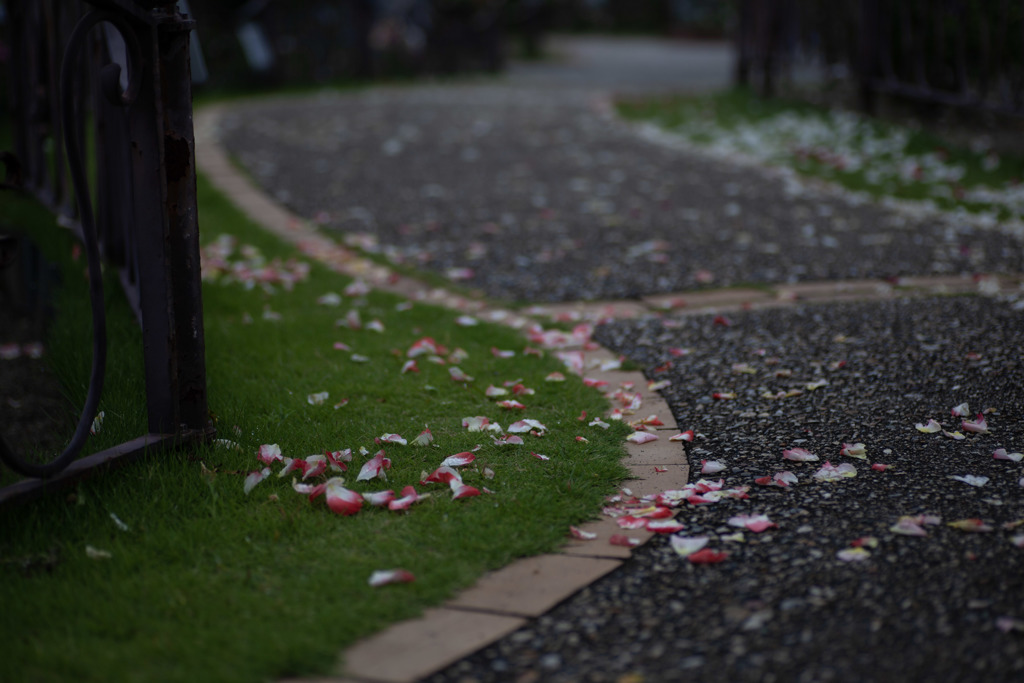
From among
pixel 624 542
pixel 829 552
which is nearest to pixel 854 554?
pixel 829 552

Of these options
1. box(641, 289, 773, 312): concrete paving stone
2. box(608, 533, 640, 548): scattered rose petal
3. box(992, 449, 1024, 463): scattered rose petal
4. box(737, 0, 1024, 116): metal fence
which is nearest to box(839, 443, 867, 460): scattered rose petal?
box(992, 449, 1024, 463): scattered rose petal

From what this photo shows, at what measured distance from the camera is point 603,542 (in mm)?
2100

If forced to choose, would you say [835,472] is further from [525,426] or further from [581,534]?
[525,426]

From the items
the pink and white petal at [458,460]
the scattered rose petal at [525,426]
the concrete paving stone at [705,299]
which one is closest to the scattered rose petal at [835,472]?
the scattered rose petal at [525,426]

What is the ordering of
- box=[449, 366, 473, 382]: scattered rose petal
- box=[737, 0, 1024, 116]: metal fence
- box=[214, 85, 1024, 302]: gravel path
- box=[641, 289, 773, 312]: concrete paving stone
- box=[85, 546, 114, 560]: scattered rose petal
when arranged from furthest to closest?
box=[737, 0, 1024, 116]: metal fence, box=[214, 85, 1024, 302]: gravel path, box=[641, 289, 773, 312]: concrete paving stone, box=[449, 366, 473, 382]: scattered rose petal, box=[85, 546, 114, 560]: scattered rose petal

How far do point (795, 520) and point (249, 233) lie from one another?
392cm

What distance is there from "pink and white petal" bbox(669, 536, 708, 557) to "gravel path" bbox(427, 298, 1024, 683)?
0.08 ft

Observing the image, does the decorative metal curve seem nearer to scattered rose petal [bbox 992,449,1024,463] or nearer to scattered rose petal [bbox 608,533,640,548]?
scattered rose petal [bbox 608,533,640,548]

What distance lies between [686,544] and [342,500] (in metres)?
0.82

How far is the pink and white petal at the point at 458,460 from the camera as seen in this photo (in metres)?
2.44

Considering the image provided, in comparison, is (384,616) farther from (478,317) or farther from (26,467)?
(478,317)

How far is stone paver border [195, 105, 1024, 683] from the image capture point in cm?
172

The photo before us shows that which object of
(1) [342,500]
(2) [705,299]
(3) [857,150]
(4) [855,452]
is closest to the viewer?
(1) [342,500]

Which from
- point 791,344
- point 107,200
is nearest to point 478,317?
point 791,344
